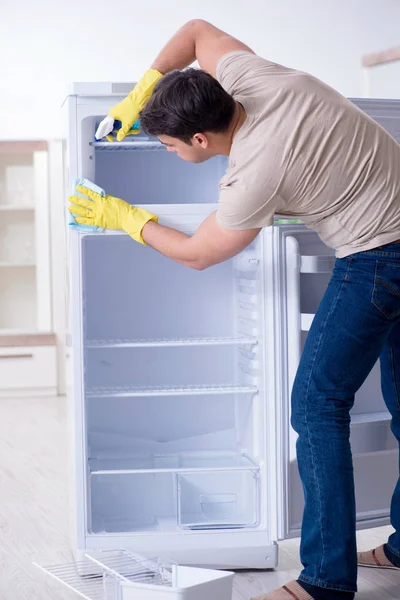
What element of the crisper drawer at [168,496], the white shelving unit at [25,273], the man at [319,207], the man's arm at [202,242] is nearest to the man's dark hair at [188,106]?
the man at [319,207]

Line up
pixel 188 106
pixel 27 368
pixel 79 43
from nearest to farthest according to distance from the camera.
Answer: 1. pixel 188 106
2. pixel 27 368
3. pixel 79 43

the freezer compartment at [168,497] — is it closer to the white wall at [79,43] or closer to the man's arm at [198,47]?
the man's arm at [198,47]

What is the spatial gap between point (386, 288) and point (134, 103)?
Result: 2.66ft

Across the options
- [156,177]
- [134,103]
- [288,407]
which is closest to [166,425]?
[288,407]

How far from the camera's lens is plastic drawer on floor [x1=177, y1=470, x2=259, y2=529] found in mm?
2720

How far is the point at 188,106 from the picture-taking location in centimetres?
186

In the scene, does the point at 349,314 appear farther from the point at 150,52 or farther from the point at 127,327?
the point at 150,52

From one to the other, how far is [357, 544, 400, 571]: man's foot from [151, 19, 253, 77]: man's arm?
1.36 m

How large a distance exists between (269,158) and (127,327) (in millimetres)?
1096

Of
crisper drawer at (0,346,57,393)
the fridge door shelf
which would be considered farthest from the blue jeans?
crisper drawer at (0,346,57,393)

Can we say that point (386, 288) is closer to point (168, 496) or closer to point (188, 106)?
point (188, 106)

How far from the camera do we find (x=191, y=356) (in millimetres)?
2871

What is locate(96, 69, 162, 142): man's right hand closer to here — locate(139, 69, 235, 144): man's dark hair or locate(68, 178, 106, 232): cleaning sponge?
locate(68, 178, 106, 232): cleaning sponge

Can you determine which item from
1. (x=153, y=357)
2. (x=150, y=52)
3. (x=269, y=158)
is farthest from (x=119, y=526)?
(x=150, y=52)
